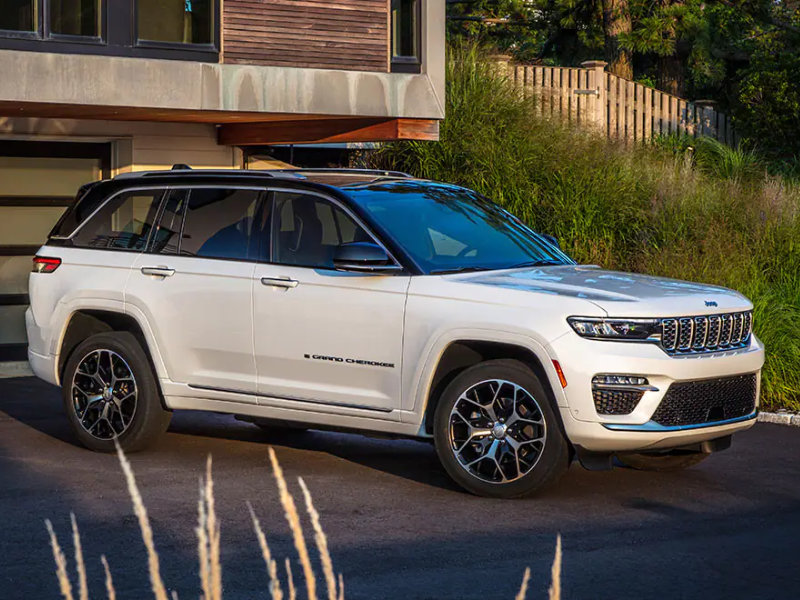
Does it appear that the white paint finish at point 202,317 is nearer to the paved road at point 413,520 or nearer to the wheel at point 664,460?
the paved road at point 413,520

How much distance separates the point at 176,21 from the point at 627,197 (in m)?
5.89

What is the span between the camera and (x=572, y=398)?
8.03m

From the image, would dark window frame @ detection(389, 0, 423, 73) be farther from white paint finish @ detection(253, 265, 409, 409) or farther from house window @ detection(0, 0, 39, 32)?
white paint finish @ detection(253, 265, 409, 409)

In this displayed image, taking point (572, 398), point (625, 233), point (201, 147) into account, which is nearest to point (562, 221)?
point (625, 233)

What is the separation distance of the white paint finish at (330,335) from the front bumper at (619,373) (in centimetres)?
113

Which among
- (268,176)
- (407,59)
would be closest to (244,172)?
(268,176)

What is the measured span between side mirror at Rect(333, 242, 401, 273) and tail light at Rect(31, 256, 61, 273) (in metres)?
2.74

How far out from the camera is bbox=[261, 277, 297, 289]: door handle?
9141 millimetres

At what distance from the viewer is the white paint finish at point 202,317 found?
9.37m

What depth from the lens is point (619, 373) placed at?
797cm

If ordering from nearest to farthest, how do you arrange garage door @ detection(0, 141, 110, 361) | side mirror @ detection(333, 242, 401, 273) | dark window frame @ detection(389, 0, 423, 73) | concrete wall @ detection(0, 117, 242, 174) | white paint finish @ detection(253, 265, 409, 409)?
side mirror @ detection(333, 242, 401, 273), white paint finish @ detection(253, 265, 409, 409), dark window frame @ detection(389, 0, 423, 73), concrete wall @ detection(0, 117, 242, 174), garage door @ detection(0, 141, 110, 361)

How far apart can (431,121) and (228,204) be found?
7.61 meters

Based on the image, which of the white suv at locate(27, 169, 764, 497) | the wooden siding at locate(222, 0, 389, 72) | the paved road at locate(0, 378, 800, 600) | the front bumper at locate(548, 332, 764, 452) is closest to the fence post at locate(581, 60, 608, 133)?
the wooden siding at locate(222, 0, 389, 72)

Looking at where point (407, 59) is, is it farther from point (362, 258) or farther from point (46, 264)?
point (362, 258)
